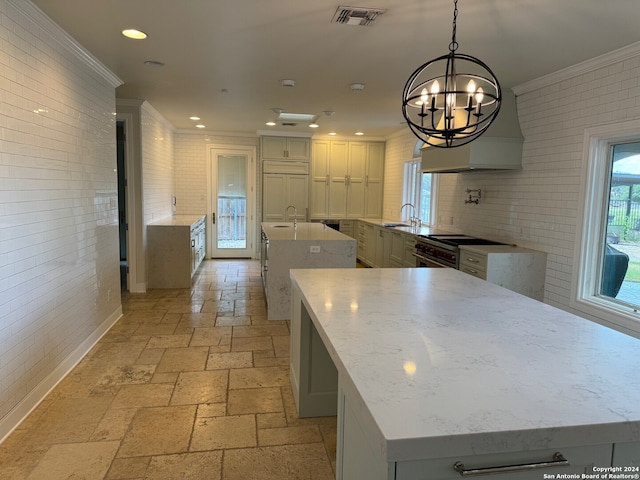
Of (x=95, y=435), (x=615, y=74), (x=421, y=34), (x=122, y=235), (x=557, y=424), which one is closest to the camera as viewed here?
(x=557, y=424)

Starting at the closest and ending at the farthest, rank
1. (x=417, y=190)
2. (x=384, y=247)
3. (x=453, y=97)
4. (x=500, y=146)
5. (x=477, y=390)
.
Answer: (x=477, y=390), (x=453, y=97), (x=500, y=146), (x=384, y=247), (x=417, y=190)

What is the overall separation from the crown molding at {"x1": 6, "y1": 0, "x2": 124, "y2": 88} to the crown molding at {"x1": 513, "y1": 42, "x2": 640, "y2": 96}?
4020 mm

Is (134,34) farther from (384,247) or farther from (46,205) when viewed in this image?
(384,247)

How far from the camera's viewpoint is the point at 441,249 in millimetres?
4793

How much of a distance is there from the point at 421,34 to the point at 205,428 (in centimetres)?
297

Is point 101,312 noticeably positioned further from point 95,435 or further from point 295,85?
point 295,85

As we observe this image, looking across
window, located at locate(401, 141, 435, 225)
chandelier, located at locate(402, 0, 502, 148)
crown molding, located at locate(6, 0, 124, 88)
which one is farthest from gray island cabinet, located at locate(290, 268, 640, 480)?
window, located at locate(401, 141, 435, 225)

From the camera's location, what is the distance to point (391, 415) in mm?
1018

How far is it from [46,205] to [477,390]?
9.62ft

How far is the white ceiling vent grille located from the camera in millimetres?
2602

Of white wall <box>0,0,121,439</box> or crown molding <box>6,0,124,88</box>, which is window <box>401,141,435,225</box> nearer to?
crown molding <box>6,0,124,88</box>

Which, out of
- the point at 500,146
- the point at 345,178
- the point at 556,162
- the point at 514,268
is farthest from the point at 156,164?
the point at 556,162

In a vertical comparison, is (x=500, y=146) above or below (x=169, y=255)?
above

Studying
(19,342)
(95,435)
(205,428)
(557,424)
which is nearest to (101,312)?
(19,342)
